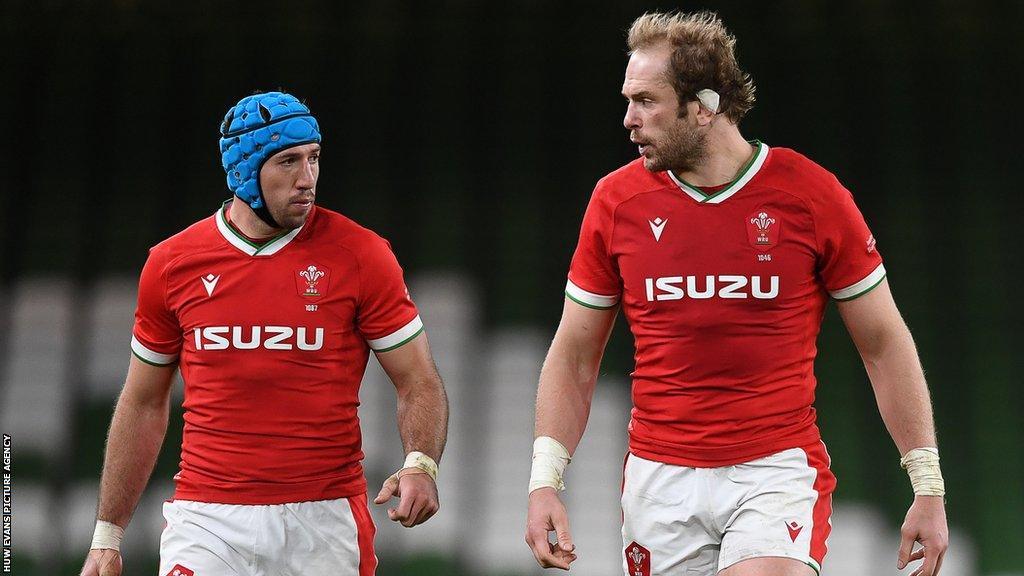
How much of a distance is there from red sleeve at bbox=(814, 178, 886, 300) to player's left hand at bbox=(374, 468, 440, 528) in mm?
1083

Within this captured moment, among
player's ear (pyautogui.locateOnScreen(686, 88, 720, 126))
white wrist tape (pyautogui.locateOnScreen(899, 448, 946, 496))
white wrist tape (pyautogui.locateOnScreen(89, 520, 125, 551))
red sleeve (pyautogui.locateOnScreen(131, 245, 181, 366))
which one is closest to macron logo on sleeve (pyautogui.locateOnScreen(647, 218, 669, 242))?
player's ear (pyautogui.locateOnScreen(686, 88, 720, 126))

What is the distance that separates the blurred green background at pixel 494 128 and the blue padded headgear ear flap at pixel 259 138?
9.82 ft

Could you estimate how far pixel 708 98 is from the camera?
301 cm

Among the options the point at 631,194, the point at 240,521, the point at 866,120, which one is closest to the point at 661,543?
the point at 631,194

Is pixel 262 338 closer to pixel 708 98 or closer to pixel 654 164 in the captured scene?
pixel 654 164

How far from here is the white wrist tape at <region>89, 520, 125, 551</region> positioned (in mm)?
3303

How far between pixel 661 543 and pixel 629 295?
583 millimetres

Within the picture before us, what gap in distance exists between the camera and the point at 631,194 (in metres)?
3.05

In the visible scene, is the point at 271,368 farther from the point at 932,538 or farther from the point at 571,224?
the point at 571,224

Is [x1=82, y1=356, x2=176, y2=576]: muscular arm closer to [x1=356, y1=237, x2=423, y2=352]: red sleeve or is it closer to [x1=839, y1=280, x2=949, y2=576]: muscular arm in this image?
[x1=356, y1=237, x2=423, y2=352]: red sleeve

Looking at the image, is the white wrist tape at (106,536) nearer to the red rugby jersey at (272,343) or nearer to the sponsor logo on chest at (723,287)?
the red rugby jersey at (272,343)

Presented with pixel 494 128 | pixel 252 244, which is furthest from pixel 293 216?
pixel 494 128

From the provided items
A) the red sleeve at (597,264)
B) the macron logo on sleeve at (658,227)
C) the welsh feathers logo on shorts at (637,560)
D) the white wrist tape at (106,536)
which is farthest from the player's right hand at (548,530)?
the white wrist tape at (106,536)

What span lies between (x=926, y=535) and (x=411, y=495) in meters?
1.19
